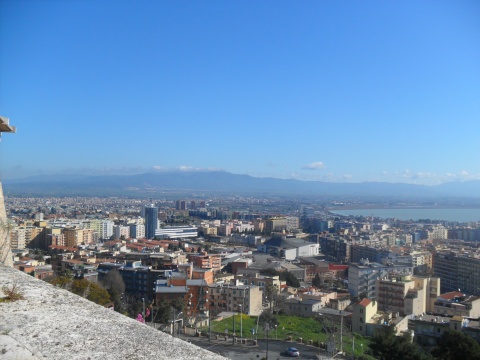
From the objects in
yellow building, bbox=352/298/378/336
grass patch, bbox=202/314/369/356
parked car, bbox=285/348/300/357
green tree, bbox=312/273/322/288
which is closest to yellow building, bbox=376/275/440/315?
yellow building, bbox=352/298/378/336

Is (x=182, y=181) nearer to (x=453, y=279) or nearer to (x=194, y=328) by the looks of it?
(x=453, y=279)

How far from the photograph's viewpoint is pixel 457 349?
745 cm

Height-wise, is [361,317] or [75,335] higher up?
[75,335]

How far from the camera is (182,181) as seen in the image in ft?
550

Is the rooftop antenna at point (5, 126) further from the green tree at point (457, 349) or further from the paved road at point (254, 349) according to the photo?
the green tree at point (457, 349)

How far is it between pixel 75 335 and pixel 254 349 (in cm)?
823

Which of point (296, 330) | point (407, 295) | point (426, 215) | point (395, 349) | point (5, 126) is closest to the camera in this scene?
point (5, 126)

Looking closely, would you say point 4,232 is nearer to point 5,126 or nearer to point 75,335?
point 5,126

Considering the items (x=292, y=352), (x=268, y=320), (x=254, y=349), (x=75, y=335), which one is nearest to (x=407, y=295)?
(x=268, y=320)

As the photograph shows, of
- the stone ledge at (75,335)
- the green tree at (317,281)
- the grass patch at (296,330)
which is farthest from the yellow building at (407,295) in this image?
the stone ledge at (75,335)

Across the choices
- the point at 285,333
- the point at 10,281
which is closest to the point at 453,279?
the point at 285,333

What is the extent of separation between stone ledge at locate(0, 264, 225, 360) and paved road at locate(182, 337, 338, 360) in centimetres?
690

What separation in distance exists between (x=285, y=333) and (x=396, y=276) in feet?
22.1

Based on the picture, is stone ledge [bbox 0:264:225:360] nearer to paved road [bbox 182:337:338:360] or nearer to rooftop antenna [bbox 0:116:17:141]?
rooftop antenna [bbox 0:116:17:141]
